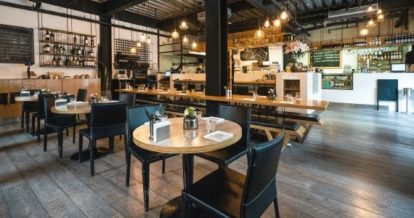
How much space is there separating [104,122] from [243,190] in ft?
7.86

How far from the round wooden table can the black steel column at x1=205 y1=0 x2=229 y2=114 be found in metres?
2.87

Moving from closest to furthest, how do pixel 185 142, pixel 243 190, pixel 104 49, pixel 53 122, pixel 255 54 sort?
pixel 243 190, pixel 185 142, pixel 53 122, pixel 104 49, pixel 255 54

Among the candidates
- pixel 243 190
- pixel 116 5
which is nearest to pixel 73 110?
pixel 243 190

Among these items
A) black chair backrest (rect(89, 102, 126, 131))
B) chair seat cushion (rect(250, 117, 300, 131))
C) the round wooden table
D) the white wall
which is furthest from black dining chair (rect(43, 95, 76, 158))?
the white wall

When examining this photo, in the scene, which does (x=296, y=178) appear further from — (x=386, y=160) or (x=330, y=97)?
(x=330, y=97)

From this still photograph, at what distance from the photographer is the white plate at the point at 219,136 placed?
1.83 metres

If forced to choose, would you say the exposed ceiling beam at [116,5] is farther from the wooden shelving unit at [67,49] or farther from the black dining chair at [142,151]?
the black dining chair at [142,151]

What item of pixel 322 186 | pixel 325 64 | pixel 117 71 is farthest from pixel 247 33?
pixel 322 186

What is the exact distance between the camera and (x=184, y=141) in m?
1.80

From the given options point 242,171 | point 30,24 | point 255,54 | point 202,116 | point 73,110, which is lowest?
point 242,171

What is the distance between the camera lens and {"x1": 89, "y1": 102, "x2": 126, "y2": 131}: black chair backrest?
9.86ft

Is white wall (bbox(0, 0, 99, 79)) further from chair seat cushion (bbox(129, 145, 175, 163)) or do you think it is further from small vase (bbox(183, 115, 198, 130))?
small vase (bbox(183, 115, 198, 130))

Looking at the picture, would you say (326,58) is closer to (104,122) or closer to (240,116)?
(240,116)

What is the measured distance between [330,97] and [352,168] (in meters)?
7.46
